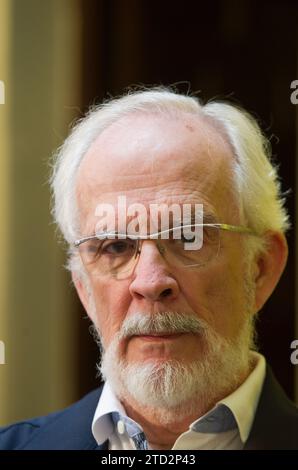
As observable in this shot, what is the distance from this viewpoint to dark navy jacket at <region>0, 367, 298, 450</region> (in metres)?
1.85

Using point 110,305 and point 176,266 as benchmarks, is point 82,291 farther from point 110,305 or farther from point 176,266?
point 176,266

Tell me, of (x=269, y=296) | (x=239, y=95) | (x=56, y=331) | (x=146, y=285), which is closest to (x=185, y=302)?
(x=146, y=285)

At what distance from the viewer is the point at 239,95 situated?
6.31 ft

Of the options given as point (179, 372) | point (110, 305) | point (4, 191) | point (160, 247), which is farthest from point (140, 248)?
point (4, 191)

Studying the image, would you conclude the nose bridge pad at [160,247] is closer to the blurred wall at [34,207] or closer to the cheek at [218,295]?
the cheek at [218,295]

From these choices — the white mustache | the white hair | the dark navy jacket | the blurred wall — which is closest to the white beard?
the white mustache

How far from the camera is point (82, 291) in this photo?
1929 millimetres

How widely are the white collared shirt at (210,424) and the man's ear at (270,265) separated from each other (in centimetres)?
17

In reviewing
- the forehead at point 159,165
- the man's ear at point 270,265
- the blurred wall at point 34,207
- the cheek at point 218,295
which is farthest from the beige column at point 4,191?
the man's ear at point 270,265

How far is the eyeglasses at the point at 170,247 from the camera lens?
1.77 m

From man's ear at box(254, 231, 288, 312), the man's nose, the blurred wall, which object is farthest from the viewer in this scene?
the blurred wall

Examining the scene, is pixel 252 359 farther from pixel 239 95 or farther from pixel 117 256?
pixel 239 95

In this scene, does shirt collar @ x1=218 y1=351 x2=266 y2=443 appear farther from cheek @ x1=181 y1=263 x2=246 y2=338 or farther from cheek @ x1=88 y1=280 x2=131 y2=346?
cheek @ x1=88 y1=280 x2=131 y2=346

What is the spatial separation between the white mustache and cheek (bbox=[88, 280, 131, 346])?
0.04 m
